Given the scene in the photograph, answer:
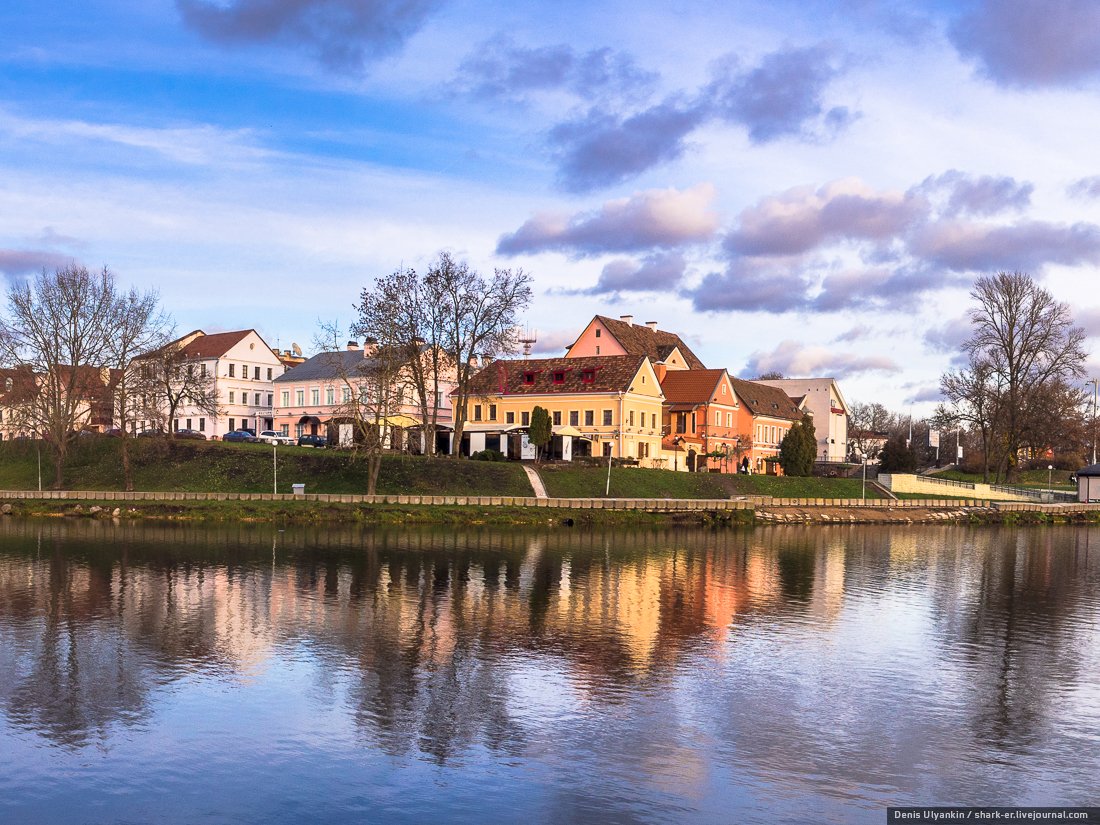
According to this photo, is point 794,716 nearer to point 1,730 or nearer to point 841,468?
point 1,730

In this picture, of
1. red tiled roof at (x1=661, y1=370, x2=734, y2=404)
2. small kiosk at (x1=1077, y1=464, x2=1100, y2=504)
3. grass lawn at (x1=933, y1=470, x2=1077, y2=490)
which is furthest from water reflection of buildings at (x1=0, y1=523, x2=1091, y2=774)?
grass lawn at (x1=933, y1=470, x2=1077, y2=490)

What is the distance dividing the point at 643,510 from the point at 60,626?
42.7m

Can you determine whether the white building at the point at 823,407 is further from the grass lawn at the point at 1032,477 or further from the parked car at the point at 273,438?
the parked car at the point at 273,438

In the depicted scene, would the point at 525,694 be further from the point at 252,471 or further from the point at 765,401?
the point at 765,401

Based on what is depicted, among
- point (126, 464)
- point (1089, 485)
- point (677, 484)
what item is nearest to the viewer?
point (126, 464)

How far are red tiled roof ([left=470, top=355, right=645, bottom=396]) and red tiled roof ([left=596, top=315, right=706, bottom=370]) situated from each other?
8.36m

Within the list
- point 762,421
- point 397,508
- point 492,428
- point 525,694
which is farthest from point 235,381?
point 525,694

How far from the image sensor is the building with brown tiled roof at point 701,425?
8850 centimetres

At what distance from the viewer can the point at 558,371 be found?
286ft

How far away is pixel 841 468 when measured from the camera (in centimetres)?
10231

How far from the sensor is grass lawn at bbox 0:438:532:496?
6719 cm

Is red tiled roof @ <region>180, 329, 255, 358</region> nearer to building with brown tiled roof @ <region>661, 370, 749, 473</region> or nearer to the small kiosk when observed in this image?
building with brown tiled roof @ <region>661, 370, 749, 473</region>

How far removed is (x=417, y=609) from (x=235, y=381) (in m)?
77.6

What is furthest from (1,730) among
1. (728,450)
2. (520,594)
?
(728,450)
